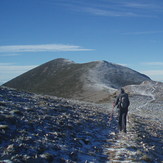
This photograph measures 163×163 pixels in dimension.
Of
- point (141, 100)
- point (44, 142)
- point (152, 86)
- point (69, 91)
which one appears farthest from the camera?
point (69, 91)

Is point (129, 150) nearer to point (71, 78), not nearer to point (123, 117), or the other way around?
point (123, 117)

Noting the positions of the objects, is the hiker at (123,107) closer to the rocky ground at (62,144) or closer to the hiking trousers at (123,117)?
the hiking trousers at (123,117)

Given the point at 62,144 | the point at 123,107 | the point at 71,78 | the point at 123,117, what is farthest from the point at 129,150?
the point at 71,78

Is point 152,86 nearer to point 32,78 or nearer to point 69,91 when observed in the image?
point 69,91

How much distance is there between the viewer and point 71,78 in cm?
12475

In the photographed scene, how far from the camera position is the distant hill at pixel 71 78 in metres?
110

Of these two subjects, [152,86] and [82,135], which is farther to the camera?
[152,86]

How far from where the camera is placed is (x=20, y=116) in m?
15.6

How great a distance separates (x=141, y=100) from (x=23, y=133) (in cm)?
4560

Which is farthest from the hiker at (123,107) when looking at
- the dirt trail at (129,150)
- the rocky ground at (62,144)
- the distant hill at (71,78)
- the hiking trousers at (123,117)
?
the distant hill at (71,78)

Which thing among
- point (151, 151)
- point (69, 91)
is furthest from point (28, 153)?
point (69, 91)

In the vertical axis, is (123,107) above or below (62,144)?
above

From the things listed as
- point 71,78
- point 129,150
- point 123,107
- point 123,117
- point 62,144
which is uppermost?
point 71,78

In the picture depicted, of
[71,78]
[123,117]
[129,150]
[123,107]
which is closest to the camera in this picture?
[129,150]
